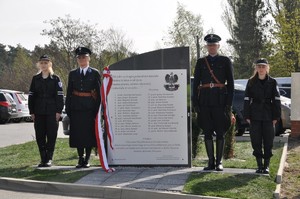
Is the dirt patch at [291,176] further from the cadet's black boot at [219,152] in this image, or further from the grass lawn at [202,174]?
the cadet's black boot at [219,152]

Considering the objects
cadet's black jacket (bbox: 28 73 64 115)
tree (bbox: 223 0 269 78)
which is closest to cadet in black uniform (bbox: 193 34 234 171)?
cadet's black jacket (bbox: 28 73 64 115)

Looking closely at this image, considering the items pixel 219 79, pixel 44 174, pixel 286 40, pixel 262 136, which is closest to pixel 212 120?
pixel 219 79

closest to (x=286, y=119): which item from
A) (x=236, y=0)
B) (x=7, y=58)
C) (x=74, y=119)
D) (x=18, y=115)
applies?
(x=74, y=119)

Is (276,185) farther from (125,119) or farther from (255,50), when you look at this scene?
(255,50)

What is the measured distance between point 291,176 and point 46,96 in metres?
4.53

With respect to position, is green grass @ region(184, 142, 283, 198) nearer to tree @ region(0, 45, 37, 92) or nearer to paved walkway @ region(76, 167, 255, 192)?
paved walkway @ region(76, 167, 255, 192)

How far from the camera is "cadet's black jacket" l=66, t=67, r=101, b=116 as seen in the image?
7961mm

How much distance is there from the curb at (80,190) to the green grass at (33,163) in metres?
0.24

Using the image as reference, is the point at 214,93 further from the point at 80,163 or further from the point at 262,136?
the point at 80,163

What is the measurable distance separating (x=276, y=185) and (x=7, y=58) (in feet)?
263

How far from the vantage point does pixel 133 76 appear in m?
8.06

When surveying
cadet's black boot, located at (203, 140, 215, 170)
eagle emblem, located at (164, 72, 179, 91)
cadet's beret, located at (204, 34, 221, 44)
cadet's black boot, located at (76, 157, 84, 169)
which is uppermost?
cadet's beret, located at (204, 34, 221, 44)

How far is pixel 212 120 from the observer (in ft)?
24.9

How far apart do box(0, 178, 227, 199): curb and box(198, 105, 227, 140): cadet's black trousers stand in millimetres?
1782
